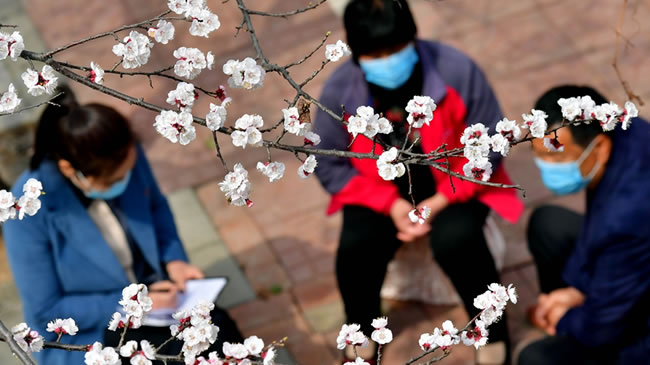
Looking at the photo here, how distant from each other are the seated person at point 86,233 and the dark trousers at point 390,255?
20.7 inches

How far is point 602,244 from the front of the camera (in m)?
2.93

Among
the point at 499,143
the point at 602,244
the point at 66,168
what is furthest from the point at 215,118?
the point at 602,244

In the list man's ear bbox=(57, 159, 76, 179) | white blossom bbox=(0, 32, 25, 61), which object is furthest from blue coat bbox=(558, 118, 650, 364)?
white blossom bbox=(0, 32, 25, 61)

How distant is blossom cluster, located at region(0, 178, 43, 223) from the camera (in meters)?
1.81

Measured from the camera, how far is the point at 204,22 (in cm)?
187

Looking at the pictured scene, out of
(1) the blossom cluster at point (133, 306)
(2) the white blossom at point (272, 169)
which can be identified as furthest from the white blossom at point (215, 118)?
(1) the blossom cluster at point (133, 306)

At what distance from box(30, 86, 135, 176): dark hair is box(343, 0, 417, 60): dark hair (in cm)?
90

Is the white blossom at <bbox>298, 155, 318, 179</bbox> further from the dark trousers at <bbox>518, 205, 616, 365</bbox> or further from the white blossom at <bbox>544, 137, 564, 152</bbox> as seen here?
the dark trousers at <bbox>518, 205, 616, 365</bbox>

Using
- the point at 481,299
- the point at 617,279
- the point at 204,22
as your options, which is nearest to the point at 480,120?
the point at 617,279

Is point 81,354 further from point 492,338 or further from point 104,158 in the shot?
point 492,338

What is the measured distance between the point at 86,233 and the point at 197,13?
148 cm

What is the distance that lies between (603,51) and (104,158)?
305 cm

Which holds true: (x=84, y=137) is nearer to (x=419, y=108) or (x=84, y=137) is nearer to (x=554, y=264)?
(x=419, y=108)

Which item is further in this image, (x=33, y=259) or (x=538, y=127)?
(x=33, y=259)
